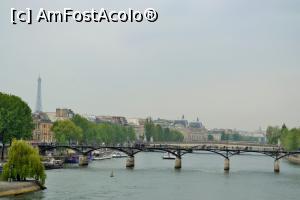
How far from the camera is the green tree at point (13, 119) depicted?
8319 centimetres

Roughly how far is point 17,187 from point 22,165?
3378mm

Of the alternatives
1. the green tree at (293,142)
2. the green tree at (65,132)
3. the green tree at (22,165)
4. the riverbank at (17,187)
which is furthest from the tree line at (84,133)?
the riverbank at (17,187)

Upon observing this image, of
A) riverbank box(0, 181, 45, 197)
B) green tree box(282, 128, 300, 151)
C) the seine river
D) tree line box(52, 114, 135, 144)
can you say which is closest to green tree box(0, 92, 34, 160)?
the seine river

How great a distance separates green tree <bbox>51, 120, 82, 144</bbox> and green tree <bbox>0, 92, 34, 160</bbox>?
92.8 feet

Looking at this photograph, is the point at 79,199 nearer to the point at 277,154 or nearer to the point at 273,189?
the point at 273,189

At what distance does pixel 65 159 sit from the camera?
96.6 m

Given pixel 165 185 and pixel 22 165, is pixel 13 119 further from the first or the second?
pixel 22 165

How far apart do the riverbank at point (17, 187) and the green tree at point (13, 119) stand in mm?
27907

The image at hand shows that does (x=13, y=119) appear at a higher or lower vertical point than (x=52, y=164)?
higher

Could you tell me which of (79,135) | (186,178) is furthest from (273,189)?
(79,135)

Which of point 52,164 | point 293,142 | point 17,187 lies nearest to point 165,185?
point 17,187

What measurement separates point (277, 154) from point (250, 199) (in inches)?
1349

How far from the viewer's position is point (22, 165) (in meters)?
55.2

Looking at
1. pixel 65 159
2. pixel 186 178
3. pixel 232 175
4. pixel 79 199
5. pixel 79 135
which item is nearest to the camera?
pixel 79 199
